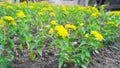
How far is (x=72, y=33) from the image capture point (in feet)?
10.3

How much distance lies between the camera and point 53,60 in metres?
2.90

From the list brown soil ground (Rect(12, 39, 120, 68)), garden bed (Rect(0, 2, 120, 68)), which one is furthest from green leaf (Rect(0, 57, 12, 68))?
brown soil ground (Rect(12, 39, 120, 68))

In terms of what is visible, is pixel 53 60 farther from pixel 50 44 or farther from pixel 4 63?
pixel 4 63

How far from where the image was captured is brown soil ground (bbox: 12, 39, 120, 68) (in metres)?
2.79

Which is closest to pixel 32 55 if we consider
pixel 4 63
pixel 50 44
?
pixel 50 44

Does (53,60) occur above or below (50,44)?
below

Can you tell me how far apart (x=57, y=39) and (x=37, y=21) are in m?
1.23

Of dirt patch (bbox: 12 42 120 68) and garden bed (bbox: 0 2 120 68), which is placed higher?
garden bed (bbox: 0 2 120 68)

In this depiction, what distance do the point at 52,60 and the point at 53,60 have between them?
0.01 metres

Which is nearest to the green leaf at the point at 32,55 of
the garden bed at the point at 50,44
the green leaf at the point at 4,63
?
the garden bed at the point at 50,44

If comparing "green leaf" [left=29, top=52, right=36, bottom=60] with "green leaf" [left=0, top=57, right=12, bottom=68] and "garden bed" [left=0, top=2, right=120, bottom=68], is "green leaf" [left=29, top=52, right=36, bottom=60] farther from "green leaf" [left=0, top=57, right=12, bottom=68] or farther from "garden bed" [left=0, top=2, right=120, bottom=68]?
"green leaf" [left=0, top=57, right=12, bottom=68]

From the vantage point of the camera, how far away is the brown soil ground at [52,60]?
279cm

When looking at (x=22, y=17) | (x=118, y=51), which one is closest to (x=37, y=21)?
(x=22, y=17)

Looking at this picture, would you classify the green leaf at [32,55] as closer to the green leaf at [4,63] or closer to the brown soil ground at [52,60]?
the brown soil ground at [52,60]
